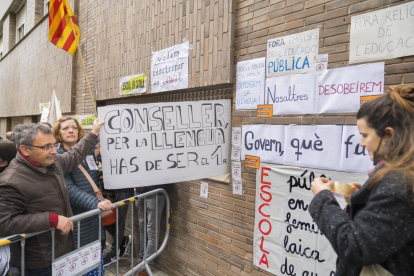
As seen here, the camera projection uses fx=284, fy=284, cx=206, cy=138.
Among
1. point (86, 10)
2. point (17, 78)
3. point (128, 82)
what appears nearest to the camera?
point (128, 82)

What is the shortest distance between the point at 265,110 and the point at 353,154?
3.16 ft

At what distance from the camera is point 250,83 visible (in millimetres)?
3055

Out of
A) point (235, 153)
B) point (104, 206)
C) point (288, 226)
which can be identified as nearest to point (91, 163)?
point (104, 206)

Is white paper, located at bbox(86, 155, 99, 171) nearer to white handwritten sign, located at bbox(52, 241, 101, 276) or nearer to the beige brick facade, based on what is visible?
white handwritten sign, located at bbox(52, 241, 101, 276)

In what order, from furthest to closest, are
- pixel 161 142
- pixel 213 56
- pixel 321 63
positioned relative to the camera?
pixel 213 56
pixel 161 142
pixel 321 63

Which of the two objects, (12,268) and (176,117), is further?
(176,117)

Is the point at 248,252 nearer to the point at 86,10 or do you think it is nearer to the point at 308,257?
the point at 308,257

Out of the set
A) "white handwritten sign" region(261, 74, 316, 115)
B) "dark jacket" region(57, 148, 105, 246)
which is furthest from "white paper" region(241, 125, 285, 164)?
"dark jacket" region(57, 148, 105, 246)

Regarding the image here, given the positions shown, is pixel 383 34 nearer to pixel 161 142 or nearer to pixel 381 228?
pixel 381 228

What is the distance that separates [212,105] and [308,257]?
5.75ft

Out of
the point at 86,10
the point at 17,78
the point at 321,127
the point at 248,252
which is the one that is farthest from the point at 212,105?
the point at 17,78

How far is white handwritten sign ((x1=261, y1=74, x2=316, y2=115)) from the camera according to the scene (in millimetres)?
2562

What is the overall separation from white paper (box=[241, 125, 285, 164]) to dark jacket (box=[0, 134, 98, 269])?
1.84 m

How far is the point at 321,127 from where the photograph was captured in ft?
8.12
